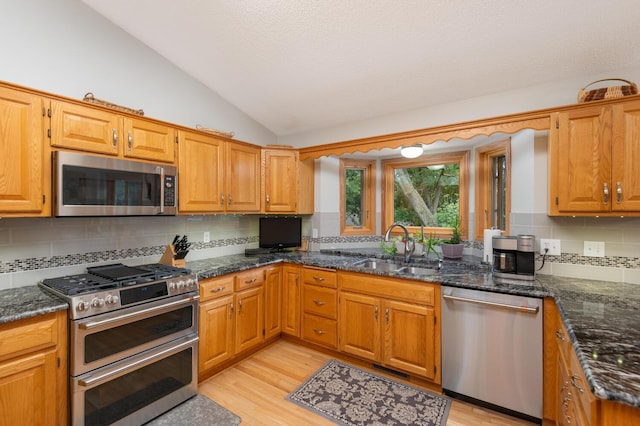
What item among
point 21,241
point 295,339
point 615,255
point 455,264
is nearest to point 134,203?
point 21,241

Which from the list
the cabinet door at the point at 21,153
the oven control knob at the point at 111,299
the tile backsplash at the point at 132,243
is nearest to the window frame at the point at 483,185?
the tile backsplash at the point at 132,243

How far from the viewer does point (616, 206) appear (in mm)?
1845

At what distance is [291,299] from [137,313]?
1.48 m

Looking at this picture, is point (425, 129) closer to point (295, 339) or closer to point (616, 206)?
point (616, 206)

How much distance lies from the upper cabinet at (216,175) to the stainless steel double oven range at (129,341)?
686 millimetres

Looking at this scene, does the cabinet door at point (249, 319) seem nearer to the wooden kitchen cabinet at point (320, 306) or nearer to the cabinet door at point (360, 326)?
the wooden kitchen cabinet at point (320, 306)

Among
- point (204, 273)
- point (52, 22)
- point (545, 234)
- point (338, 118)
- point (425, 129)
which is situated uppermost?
point (52, 22)

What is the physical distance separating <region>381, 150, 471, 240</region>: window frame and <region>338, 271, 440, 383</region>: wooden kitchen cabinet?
1.23 m

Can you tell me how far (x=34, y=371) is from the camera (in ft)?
4.95

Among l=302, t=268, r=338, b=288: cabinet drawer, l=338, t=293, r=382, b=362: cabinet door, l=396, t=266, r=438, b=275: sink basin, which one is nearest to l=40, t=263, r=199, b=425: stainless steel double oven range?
l=302, t=268, r=338, b=288: cabinet drawer

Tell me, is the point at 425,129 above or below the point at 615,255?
above

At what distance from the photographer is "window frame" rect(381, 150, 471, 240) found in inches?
125

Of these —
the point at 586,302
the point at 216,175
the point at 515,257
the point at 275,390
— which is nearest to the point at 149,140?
the point at 216,175

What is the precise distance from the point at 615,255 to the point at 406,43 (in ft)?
7.05
